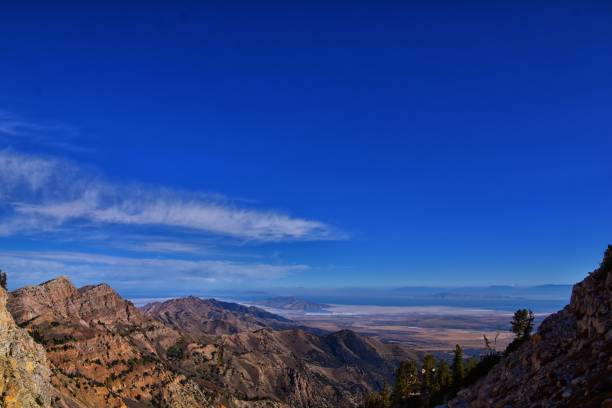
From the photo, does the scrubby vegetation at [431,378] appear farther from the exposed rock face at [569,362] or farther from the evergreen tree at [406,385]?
the exposed rock face at [569,362]

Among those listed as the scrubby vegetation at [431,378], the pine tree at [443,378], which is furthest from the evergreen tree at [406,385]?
the pine tree at [443,378]

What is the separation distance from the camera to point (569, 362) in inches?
1246

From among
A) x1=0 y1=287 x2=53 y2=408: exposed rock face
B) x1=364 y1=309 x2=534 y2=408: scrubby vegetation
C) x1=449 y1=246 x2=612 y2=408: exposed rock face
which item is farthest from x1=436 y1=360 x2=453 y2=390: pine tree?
x1=0 y1=287 x2=53 y2=408: exposed rock face

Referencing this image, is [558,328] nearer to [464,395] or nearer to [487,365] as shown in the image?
[464,395]

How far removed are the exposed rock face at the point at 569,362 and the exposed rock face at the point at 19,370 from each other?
266 ft

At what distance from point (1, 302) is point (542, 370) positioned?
100 m

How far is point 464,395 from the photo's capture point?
54.5 meters

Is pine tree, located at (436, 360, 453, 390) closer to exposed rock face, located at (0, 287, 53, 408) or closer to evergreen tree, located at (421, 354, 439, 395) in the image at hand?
evergreen tree, located at (421, 354, 439, 395)

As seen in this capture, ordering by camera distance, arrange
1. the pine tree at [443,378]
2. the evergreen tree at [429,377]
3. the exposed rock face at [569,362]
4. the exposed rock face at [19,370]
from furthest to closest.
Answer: the evergreen tree at [429,377] → the pine tree at [443,378] → the exposed rock face at [19,370] → the exposed rock face at [569,362]

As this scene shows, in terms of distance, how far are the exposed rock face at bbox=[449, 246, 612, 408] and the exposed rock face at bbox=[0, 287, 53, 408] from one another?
8113 centimetres

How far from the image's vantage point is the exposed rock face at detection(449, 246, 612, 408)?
26.3m

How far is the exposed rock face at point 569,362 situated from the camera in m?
26.3

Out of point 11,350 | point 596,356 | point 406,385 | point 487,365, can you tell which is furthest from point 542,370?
point 11,350

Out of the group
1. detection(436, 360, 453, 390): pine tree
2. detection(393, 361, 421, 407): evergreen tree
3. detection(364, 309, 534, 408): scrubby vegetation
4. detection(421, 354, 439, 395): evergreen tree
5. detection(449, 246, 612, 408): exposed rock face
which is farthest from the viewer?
detection(393, 361, 421, 407): evergreen tree
